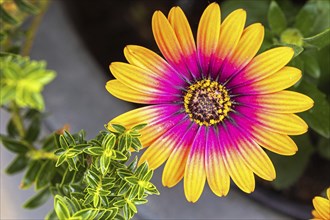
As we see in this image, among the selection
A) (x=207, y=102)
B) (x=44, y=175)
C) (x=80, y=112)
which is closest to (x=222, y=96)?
(x=207, y=102)

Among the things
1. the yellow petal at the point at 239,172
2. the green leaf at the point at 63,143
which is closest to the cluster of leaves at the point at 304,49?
the yellow petal at the point at 239,172

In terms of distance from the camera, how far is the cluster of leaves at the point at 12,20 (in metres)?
0.70

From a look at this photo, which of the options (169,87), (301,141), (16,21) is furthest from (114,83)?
(301,141)

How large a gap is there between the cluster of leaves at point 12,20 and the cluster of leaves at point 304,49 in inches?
9.1

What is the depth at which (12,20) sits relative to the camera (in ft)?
2.31

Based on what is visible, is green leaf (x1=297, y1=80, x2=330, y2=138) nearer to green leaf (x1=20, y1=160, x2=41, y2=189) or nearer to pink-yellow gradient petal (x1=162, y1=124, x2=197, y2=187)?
pink-yellow gradient petal (x1=162, y1=124, x2=197, y2=187)

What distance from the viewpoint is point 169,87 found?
1.73ft

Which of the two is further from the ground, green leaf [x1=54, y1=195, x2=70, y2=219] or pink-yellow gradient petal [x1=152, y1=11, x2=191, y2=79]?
pink-yellow gradient petal [x1=152, y1=11, x2=191, y2=79]

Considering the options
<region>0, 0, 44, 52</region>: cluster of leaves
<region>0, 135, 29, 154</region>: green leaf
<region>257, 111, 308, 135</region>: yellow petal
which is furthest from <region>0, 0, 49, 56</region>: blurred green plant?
<region>257, 111, 308, 135</region>: yellow petal

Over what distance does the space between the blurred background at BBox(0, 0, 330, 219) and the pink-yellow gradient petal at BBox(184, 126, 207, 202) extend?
0.57 feet

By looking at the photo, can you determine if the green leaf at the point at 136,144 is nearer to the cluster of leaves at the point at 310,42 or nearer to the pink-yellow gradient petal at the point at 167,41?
the pink-yellow gradient petal at the point at 167,41

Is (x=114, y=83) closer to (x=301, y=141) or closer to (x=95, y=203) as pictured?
(x=95, y=203)

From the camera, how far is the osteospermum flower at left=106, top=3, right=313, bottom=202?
1.61 feet

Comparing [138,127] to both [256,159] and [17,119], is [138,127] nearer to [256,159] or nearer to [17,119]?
[256,159]
